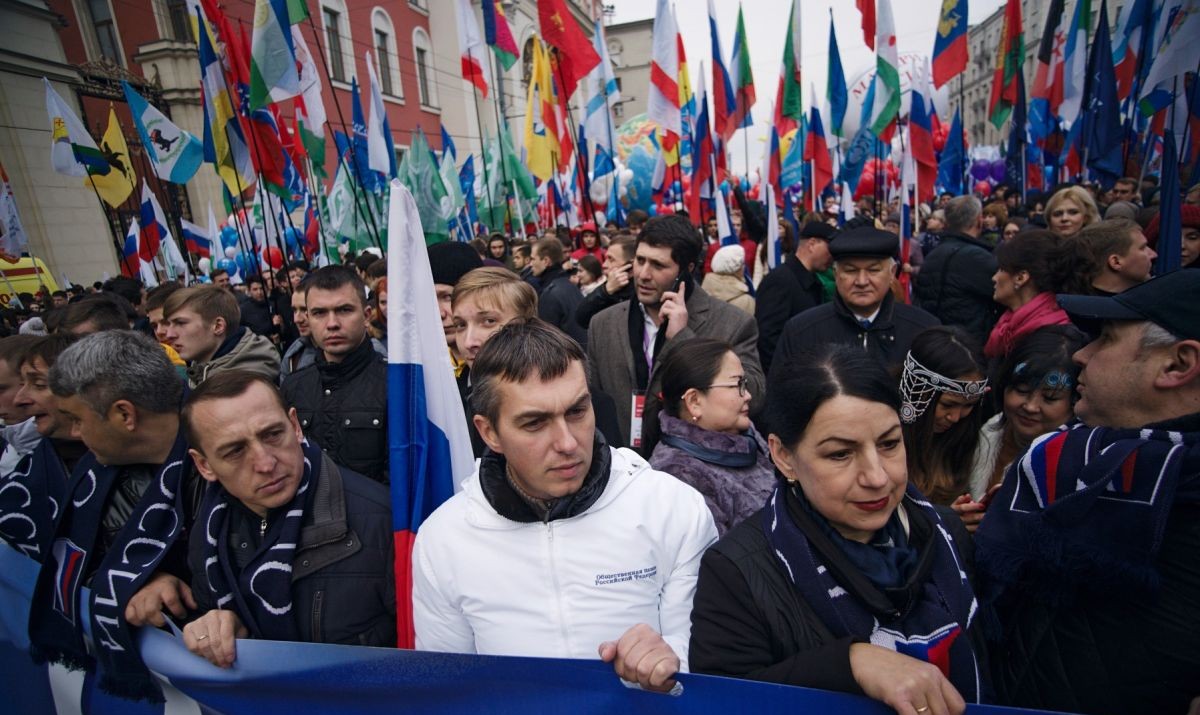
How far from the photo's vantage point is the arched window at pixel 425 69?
25953 millimetres

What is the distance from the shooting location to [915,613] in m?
1.28

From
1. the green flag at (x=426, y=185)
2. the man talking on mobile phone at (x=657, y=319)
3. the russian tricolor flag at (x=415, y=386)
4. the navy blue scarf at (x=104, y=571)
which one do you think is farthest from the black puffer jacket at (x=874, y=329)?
the green flag at (x=426, y=185)

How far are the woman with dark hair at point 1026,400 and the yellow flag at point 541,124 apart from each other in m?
7.73

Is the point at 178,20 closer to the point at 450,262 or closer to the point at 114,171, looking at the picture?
the point at 114,171

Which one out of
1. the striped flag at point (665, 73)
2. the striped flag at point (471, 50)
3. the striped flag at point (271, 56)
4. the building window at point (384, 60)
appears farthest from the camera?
the building window at point (384, 60)

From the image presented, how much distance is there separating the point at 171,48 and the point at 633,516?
19.0 meters

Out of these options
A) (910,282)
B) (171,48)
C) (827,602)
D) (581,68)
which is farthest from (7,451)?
(171,48)

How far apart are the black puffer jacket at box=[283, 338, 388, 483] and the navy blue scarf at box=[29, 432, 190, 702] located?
74 cm

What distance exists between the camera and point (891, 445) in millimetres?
1395

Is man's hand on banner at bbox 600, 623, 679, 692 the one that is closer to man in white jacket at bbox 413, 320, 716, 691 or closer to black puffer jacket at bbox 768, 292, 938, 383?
man in white jacket at bbox 413, 320, 716, 691

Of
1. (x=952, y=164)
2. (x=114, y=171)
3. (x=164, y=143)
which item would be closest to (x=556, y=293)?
(x=164, y=143)

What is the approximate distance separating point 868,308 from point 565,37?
16.2 ft

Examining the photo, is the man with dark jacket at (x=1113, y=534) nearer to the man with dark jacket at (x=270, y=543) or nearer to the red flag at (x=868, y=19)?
the man with dark jacket at (x=270, y=543)

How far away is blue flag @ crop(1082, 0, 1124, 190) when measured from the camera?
671 centimetres
